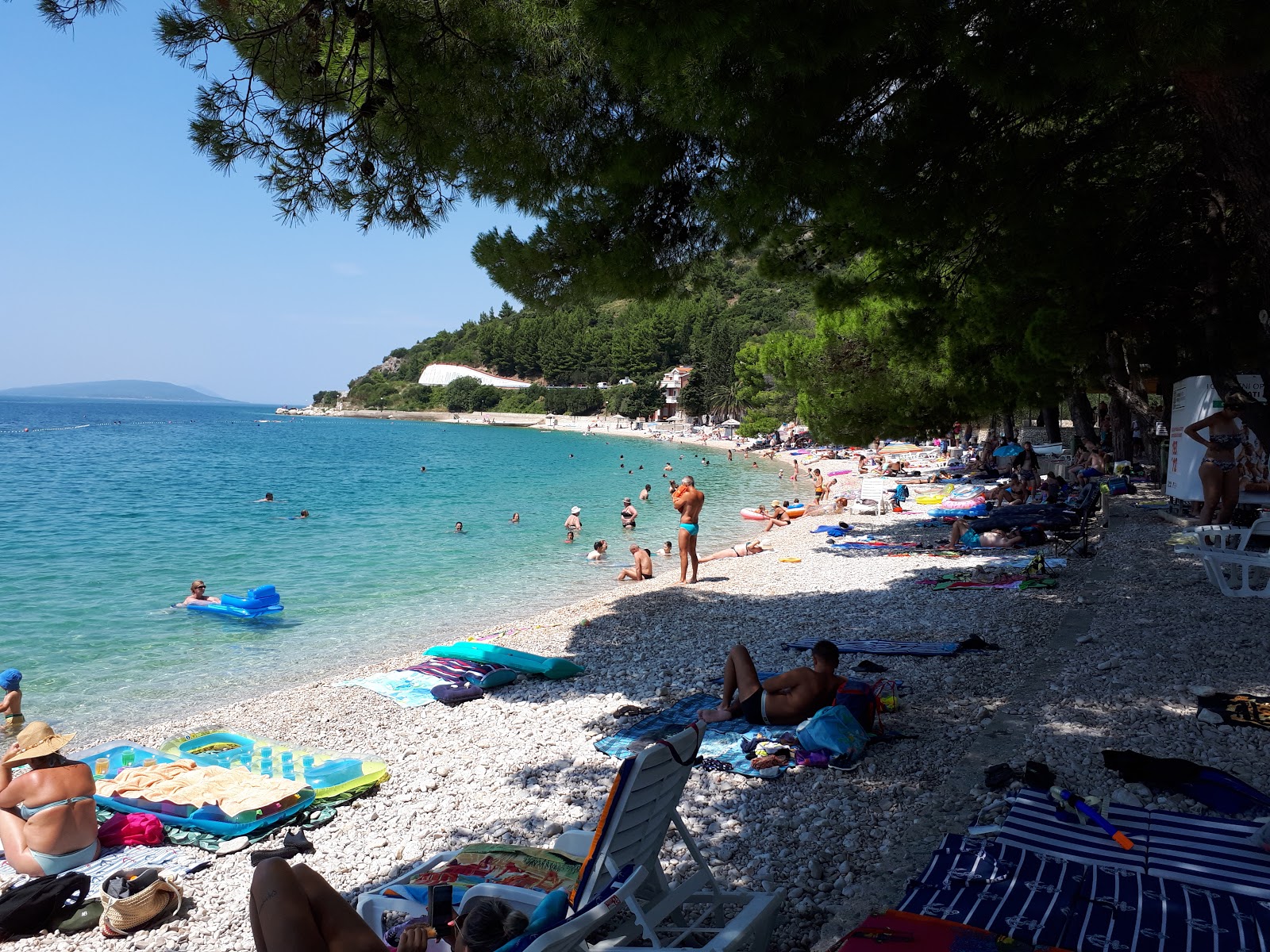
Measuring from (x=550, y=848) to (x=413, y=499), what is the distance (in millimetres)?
31702

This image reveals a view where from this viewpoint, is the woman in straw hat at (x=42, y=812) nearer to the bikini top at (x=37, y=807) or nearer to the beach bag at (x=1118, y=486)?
→ the bikini top at (x=37, y=807)

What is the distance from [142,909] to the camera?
13.0 ft

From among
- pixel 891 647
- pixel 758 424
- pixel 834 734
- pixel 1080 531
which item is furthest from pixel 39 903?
pixel 758 424

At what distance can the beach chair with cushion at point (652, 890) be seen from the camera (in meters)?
2.86

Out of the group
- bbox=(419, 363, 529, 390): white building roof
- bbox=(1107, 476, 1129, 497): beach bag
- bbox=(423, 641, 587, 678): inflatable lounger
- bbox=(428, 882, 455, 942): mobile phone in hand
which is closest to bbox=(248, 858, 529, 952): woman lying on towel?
bbox=(428, 882, 455, 942): mobile phone in hand

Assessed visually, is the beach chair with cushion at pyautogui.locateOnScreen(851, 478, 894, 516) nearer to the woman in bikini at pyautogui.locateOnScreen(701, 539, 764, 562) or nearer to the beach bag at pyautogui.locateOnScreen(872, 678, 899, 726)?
the woman in bikini at pyautogui.locateOnScreen(701, 539, 764, 562)

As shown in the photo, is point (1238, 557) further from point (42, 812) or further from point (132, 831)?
point (42, 812)

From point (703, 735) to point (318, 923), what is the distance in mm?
3123

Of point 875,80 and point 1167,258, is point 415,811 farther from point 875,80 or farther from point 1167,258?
point 1167,258

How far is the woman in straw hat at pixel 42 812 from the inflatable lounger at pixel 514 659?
3.72 meters

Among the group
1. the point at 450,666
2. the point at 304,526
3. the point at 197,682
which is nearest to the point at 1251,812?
the point at 450,666

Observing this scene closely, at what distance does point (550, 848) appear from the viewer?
365 cm

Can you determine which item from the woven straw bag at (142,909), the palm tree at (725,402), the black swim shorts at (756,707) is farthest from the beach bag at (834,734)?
the palm tree at (725,402)

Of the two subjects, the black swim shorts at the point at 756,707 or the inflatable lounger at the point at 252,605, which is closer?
the black swim shorts at the point at 756,707
